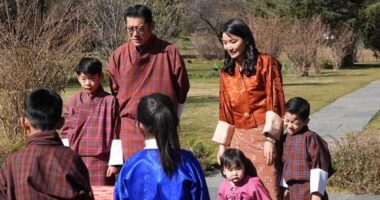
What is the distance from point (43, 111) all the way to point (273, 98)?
1648mm

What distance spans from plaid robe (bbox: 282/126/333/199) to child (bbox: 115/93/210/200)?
1.39 metres

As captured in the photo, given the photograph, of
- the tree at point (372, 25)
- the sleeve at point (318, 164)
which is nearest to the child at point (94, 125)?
the sleeve at point (318, 164)

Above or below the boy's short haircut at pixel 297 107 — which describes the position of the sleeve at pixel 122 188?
below

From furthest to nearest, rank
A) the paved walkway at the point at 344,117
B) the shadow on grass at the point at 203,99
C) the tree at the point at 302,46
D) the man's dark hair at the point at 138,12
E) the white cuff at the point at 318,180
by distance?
the tree at the point at 302,46 → the shadow on grass at the point at 203,99 → the paved walkway at the point at 344,117 → the man's dark hair at the point at 138,12 → the white cuff at the point at 318,180

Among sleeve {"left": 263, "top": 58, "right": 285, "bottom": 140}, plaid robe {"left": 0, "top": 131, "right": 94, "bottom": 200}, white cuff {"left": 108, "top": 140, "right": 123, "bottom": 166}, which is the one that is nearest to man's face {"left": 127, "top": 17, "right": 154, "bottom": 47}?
white cuff {"left": 108, "top": 140, "right": 123, "bottom": 166}

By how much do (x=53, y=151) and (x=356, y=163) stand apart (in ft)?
17.3

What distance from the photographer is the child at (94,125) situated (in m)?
5.45

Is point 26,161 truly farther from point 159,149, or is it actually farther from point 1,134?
point 1,134

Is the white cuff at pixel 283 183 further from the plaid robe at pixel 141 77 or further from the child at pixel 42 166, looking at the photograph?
the child at pixel 42 166

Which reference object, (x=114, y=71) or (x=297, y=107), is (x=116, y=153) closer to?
(x=114, y=71)

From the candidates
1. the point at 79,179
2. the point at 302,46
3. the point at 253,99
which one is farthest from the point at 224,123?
the point at 302,46

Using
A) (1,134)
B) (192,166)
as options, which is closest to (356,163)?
(192,166)

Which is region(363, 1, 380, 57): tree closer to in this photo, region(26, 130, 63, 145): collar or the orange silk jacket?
the orange silk jacket

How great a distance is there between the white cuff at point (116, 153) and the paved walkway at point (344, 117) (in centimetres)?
292
